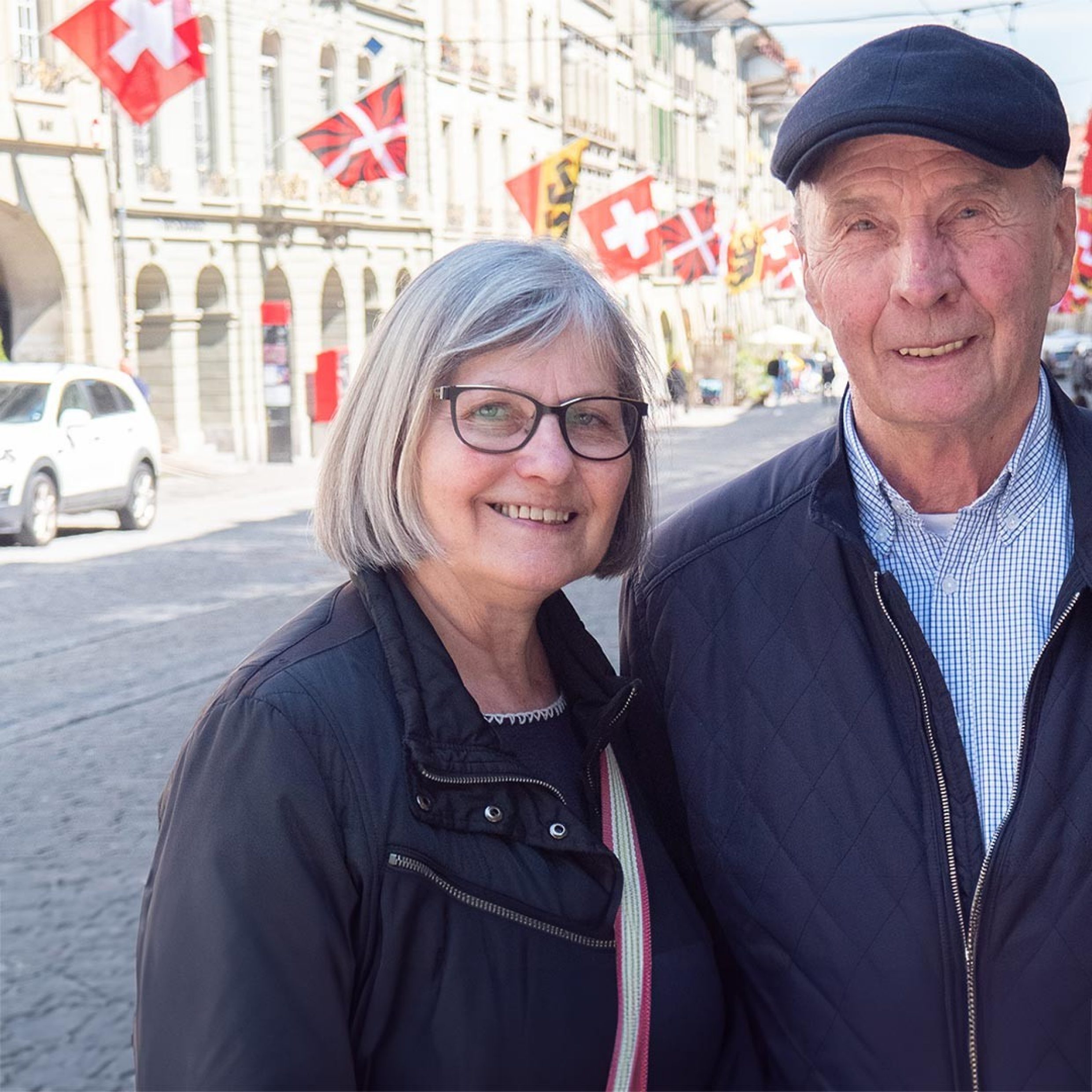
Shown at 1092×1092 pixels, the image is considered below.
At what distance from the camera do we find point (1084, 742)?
2189mm

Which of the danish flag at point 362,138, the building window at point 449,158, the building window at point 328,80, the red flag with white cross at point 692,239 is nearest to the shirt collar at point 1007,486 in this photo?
the danish flag at point 362,138

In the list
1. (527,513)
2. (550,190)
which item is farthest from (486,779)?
(550,190)

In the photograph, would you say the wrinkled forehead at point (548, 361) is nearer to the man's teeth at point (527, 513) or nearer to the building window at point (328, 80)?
the man's teeth at point (527, 513)

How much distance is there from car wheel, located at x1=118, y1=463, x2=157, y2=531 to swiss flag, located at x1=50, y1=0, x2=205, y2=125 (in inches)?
156

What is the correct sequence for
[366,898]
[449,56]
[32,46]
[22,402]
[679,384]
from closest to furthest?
[366,898] < [22,402] < [32,46] < [449,56] < [679,384]

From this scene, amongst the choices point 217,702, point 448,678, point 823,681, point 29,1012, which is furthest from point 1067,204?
point 29,1012

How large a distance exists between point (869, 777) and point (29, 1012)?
3.10 metres

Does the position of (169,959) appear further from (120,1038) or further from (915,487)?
(120,1038)

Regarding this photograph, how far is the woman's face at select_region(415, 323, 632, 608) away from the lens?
2266 mm

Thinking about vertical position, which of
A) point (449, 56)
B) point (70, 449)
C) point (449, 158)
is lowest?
point (70, 449)

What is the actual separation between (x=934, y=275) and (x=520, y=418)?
2.07 ft

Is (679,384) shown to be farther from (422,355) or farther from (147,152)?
(422,355)

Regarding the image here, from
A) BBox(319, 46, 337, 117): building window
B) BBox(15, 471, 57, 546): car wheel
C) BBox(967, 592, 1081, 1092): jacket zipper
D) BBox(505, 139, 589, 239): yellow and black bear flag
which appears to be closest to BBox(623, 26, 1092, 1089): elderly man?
BBox(967, 592, 1081, 1092): jacket zipper

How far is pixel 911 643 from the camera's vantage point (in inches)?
90.6
